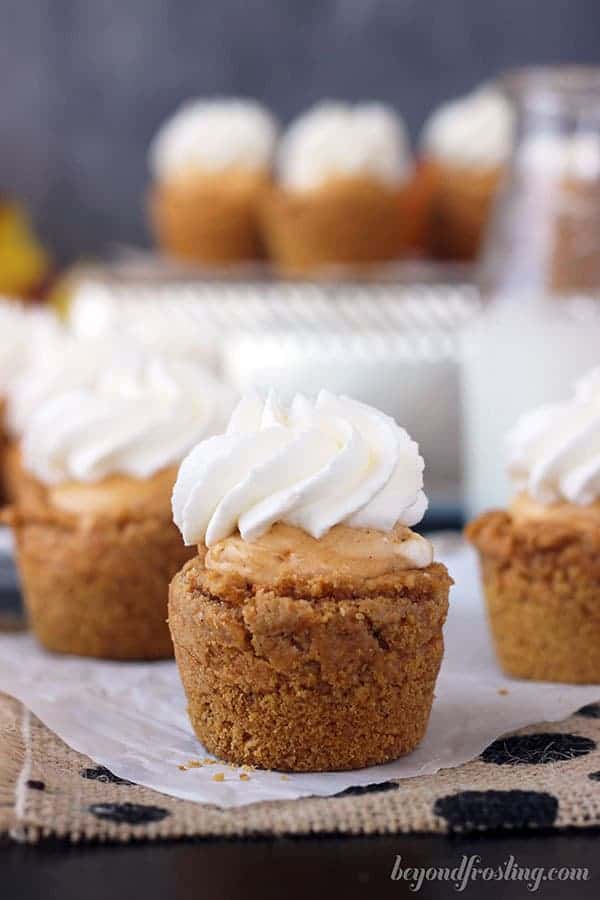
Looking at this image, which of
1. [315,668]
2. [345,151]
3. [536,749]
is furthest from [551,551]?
[345,151]

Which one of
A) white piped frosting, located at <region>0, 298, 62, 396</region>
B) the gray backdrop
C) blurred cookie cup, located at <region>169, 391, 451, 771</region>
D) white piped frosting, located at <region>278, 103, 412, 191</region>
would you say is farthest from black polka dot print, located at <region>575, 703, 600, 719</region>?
the gray backdrop

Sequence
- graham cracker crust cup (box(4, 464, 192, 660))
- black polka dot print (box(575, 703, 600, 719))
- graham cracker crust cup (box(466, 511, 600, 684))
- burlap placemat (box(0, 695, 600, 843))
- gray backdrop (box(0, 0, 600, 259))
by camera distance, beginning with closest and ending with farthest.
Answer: burlap placemat (box(0, 695, 600, 843)), black polka dot print (box(575, 703, 600, 719)), graham cracker crust cup (box(466, 511, 600, 684)), graham cracker crust cup (box(4, 464, 192, 660)), gray backdrop (box(0, 0, 600, 259))

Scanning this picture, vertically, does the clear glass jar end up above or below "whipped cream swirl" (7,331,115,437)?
above

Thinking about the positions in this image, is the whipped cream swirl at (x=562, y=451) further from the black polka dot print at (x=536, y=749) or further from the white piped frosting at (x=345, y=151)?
the white piped frosting at (x=345, y=151)

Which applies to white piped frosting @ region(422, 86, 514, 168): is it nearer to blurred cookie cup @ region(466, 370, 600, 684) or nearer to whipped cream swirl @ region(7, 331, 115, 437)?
whipped cream swirl @ region(7, 331, 115, 437)

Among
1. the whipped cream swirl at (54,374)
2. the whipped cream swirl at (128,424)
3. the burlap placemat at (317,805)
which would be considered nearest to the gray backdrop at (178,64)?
the whipped cream swirl at (54,374)

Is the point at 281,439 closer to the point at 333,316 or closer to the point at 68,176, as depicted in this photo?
the point at 333,316
